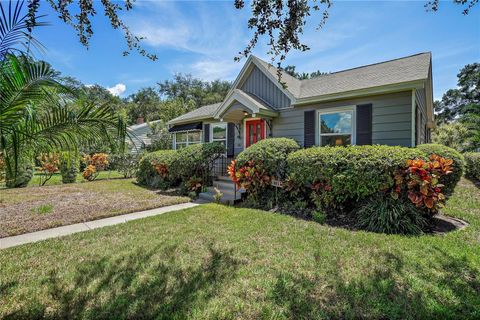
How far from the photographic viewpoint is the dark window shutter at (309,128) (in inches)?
335

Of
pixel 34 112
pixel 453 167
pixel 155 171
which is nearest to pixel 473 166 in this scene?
pixel 453 167

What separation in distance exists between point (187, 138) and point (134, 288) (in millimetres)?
A: 12075

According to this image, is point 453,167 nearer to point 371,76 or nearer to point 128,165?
point 371,76

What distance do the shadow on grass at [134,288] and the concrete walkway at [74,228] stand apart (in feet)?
6.43

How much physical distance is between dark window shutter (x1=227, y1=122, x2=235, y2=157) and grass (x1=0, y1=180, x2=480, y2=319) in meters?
6.70

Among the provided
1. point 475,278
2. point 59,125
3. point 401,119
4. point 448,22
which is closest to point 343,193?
point 475,278

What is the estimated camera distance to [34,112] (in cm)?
253

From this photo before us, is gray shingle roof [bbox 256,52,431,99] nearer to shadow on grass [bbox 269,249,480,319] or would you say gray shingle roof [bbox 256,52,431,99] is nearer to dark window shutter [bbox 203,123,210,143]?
dark window shutter [bbox 203,123,210,143]

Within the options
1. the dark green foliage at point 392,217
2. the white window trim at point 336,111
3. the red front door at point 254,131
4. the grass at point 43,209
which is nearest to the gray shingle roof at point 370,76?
the white window trim at point 336,111

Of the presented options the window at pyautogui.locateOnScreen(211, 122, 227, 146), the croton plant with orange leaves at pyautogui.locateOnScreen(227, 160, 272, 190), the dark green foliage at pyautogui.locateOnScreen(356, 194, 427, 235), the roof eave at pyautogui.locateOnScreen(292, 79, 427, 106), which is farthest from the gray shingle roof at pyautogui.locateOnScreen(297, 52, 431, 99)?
the window at pyautogui.locateOnScreen(211, 122, 227, 146)

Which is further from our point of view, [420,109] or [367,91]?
[420,109]

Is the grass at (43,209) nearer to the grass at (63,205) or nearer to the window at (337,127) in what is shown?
the grass at (63,205)

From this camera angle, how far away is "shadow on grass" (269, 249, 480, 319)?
→ 2.41 m

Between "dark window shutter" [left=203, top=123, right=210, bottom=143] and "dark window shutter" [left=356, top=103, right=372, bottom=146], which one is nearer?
"dark window shutter" [left=356, top=103, right=372, bottom=146]
